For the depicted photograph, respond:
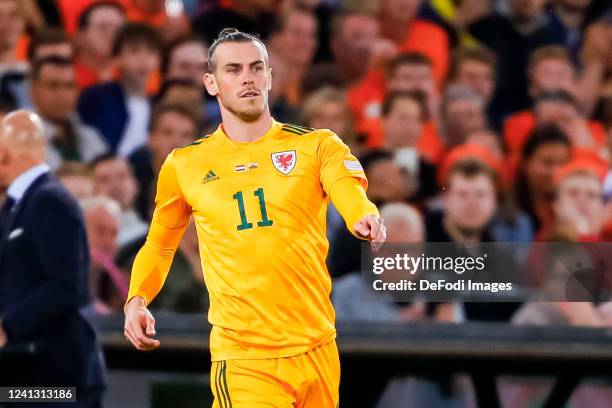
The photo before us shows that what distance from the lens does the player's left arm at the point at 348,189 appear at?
3.61 meters

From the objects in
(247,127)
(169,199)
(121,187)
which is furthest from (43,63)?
(247,127)

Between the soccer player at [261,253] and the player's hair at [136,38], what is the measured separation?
3540 millimetres

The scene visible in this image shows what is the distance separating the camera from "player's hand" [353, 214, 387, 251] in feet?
11.7

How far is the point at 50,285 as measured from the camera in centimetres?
555

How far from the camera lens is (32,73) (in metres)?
7.52

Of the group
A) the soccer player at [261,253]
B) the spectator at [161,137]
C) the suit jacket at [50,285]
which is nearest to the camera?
the soccer player at [261,253]

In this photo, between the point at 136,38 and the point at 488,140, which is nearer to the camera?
the point at 488,140

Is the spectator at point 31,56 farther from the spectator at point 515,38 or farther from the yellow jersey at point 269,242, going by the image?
the yellow jersey at point 269,242

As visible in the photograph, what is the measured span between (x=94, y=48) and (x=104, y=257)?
4.76 ft

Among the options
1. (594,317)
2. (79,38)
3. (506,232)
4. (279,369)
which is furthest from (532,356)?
(79,38)

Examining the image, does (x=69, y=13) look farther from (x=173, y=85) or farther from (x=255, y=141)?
(x=255, y=141)

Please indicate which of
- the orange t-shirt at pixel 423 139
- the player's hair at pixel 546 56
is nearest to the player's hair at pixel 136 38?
the orange t-shirt at pixel 423 139

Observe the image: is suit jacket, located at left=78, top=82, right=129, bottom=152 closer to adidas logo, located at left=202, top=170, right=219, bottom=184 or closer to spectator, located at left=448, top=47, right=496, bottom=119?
spectator, located at left=448, top=47, right=496, bottom=119

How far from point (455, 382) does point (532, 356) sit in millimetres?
484
